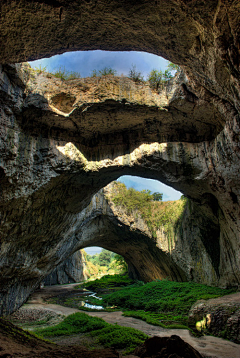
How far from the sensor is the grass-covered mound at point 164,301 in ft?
28.1

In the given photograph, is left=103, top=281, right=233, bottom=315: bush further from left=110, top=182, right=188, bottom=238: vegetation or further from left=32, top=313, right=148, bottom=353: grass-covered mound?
left=32, top=313, right=148, bottom=353: grass-covered mound

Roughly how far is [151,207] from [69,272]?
1703cm

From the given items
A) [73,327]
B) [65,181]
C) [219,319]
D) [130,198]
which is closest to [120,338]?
[73,327]

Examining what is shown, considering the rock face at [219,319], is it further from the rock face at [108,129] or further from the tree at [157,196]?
the tree at [157,196]

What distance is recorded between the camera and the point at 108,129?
998 cm

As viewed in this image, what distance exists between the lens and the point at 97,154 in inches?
411

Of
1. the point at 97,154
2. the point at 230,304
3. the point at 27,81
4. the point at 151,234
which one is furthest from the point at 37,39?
the point at 151,234

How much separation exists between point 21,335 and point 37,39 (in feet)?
18.8

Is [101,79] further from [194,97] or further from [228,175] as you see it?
[228,175]

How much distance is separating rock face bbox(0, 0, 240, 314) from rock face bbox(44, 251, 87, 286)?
585 inches

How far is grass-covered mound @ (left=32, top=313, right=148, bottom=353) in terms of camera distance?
206 inches

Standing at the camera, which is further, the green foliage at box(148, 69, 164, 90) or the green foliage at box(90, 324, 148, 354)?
the green foliage at box(148, 69, 164, 90)

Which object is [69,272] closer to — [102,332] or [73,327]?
[73,327]

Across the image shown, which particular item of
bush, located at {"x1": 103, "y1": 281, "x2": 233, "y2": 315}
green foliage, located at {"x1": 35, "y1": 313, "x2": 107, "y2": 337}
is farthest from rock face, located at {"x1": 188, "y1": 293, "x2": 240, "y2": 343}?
green foliage, located at {"x1": 35, "y1": 313, "x2": 107, "y2": 337}
